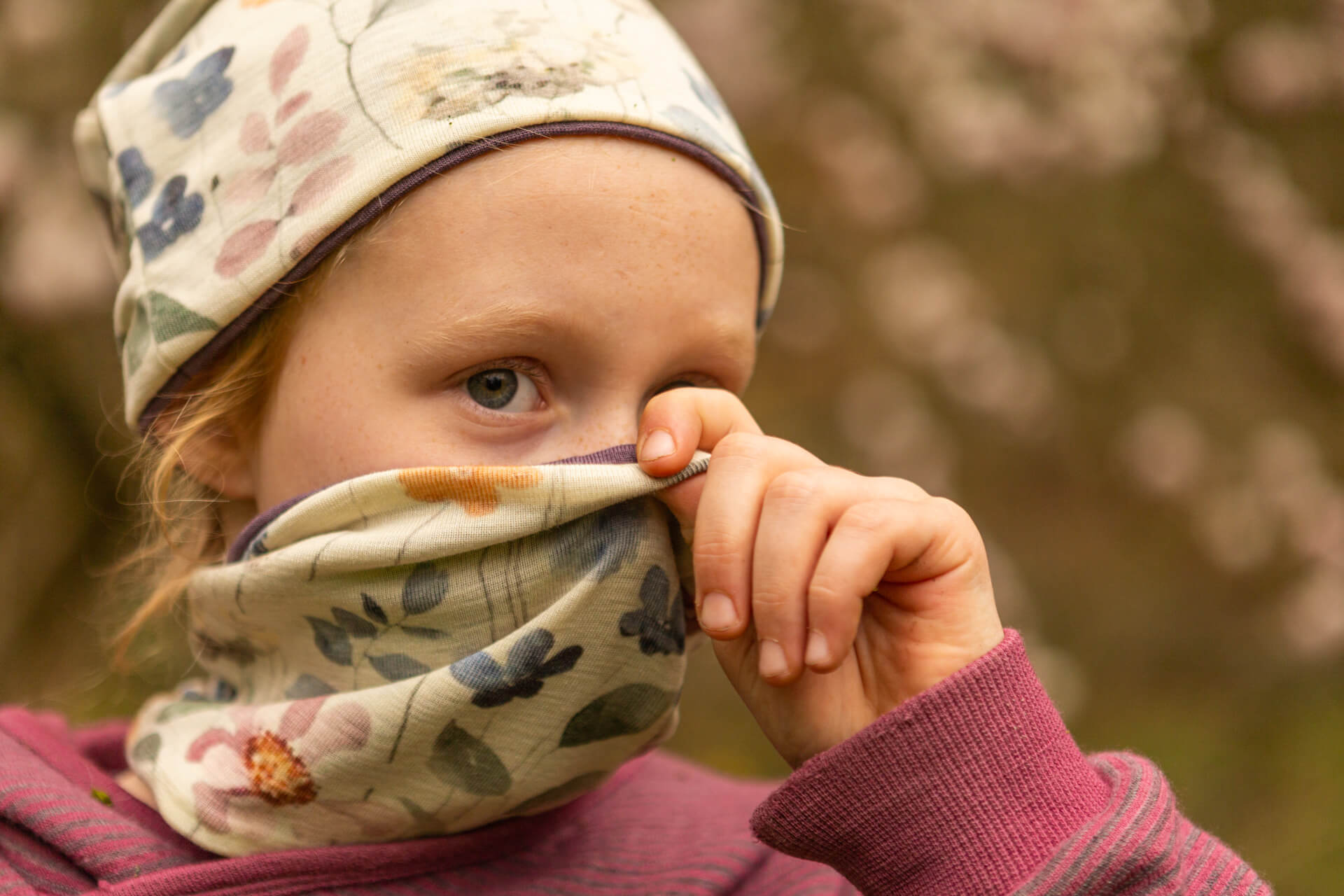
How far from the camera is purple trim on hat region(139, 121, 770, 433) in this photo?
1155 mm

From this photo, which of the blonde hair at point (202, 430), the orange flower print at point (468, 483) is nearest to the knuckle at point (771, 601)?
the orange flower print at point (468, 483)

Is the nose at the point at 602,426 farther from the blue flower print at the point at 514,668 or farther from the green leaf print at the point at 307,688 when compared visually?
the green leaf print at the point at 307,688

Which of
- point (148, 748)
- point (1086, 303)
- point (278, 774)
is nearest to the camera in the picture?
point (278, 774)

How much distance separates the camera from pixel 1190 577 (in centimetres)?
396

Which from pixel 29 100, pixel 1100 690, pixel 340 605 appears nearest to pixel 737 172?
pixel 340 605

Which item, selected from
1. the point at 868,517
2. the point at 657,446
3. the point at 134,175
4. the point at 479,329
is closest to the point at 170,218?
the point at 134,175

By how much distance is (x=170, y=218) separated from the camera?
130 centimetres

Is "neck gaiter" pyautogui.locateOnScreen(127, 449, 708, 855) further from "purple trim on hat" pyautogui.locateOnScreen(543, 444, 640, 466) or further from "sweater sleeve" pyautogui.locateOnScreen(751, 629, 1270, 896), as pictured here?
"sweater sleeve" pyautogui.locateOnScreen(751, 629, 1270, 896)

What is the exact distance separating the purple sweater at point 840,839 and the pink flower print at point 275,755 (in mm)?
60

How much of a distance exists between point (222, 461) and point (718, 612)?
0.69m

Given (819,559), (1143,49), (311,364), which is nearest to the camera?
(819,559)

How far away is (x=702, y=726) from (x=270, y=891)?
104 inches

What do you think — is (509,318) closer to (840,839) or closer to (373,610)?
(373,610)

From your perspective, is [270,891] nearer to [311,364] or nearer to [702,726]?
[311,364]
